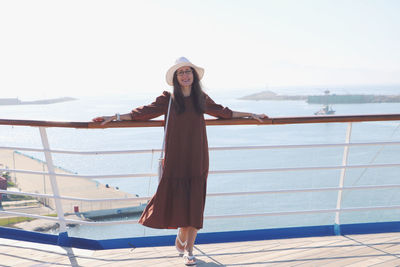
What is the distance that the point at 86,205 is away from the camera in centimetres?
4109

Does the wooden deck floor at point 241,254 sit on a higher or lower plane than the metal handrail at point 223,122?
lower

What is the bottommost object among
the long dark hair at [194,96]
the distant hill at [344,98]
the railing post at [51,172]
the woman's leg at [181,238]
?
the woman's leg at [181,238]

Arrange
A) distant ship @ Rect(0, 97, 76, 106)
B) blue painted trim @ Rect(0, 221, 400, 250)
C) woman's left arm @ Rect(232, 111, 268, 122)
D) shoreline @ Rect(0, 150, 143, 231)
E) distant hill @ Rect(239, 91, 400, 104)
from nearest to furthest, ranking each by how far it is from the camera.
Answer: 1. woman's left arm @ Rect(232, 111, 268, 122)
2. blue painted trim @ Rect(0, 221, 400, 250)
3. distant ship @ Rect(0, 97, 76, 106)
4. shoreline @ Rect(0, 150, 143, 231)
5. distant hill @ Rect(239, 91, 400, 104)

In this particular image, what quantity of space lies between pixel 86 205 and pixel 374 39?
78788 mm

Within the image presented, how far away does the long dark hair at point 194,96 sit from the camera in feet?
6.83

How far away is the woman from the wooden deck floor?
10.2 inches

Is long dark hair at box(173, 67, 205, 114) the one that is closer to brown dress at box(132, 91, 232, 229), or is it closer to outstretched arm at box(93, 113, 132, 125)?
brown dress at box(132, 91, 232, 229)

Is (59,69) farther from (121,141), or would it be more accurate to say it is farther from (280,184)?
(280,184)

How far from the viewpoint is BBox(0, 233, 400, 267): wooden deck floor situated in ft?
7.32

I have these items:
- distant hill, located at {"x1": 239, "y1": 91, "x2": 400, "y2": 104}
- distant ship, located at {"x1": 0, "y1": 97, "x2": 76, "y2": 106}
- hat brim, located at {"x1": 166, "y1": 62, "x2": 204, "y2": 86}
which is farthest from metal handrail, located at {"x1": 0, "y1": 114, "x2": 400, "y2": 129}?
distant hill, located at {"x1": 239, "y1": 91, "x2": 400, "y2": 104}

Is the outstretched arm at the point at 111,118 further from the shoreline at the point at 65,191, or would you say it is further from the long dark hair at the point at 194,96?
the shoreline at the point at 65,191

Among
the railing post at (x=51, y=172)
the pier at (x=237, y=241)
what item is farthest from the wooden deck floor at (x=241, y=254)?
the railing post at (x=51, y=172)

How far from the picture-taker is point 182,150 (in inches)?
83.4

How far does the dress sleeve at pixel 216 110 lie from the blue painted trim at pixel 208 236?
82cm
